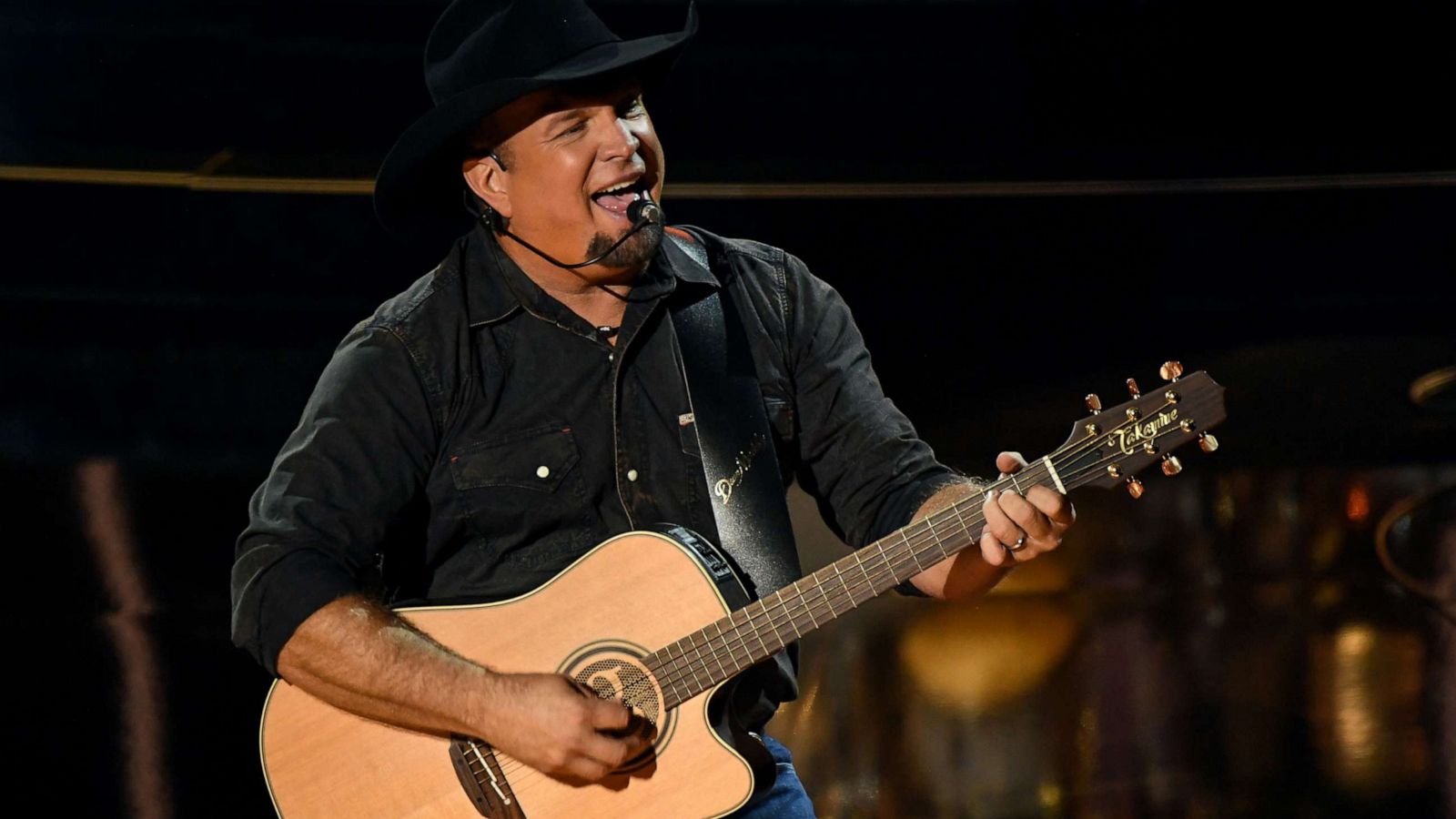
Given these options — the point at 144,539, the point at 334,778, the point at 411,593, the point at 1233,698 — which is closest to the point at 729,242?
the point at 411,593

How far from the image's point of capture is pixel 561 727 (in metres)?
2.31

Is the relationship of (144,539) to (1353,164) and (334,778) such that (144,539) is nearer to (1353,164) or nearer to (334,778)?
(334,778)

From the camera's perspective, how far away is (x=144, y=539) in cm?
504

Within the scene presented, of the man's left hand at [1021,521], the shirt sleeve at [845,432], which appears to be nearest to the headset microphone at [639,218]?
the shirt sleeve at [845,432]

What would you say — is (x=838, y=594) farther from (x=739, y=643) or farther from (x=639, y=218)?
(x=639, y=218)

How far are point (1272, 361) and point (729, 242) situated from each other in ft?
10.9

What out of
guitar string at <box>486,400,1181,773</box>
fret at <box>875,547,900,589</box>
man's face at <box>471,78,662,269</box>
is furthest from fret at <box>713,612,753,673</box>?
man's face at <box>471,78,662,269</box>

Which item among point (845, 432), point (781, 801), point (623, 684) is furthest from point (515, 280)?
point (781, 801)

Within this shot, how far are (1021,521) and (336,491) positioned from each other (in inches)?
44.2

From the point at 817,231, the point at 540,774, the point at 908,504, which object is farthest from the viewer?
the point at 817,231

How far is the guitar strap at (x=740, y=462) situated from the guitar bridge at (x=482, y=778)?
1.41ft

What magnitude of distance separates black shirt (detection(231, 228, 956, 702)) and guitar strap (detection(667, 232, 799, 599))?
0.04 metres

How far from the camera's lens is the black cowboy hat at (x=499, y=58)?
250 cm

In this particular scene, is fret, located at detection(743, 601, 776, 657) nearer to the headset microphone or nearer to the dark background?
the headset microphone
